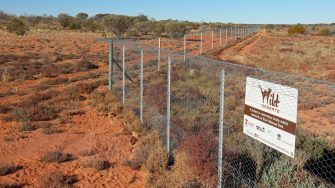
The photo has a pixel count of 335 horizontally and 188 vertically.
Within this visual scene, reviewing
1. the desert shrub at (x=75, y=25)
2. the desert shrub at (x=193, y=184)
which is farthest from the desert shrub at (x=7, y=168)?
the desert shrub at (x=75, y=25)

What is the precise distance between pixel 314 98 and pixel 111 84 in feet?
25.9

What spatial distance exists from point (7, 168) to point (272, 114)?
585 cm

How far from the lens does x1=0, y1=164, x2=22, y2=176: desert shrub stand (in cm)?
845

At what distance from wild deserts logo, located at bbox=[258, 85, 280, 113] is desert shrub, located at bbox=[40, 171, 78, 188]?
427 centimetres

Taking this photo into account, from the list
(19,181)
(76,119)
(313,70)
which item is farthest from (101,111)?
(313,70)

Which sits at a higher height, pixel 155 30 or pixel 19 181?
pixel 155 30

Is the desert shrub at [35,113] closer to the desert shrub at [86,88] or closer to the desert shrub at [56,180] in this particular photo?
the desert shrub at [86,88]

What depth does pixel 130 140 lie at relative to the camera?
10883 millimetres

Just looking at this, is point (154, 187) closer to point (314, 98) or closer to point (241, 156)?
point (241, 156)

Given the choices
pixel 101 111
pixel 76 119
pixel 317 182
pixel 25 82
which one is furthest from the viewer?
pixel 25 82

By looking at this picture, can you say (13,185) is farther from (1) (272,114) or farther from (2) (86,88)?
(2) (86,88)

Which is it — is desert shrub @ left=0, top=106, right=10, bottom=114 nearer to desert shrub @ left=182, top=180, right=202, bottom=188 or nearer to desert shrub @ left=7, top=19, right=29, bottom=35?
desert shrub @ left=182, top=180, right=202, bottom=188

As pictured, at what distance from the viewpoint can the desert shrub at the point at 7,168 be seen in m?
8.45

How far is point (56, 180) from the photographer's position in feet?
25.8
